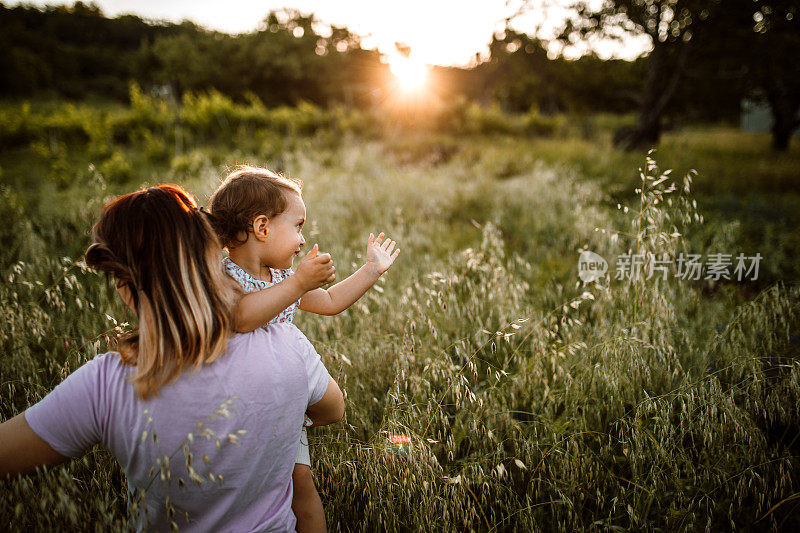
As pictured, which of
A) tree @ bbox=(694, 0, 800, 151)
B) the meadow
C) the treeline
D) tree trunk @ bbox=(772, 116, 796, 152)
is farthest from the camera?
the treeline

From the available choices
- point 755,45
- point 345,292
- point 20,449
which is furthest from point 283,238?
point 755,45

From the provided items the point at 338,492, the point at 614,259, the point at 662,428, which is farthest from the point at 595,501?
the point at 614,259

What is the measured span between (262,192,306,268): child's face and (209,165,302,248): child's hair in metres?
0.03

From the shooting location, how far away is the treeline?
26.9 meters

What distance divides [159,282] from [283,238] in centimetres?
49

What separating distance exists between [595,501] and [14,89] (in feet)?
111

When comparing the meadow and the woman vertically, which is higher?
the woman

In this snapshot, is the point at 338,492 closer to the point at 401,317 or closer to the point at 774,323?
the point at 401,317

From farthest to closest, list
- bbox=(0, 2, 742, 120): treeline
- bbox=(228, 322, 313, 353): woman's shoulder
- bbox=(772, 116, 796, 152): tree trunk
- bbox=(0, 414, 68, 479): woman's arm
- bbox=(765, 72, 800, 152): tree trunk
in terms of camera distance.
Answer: bbox=(0, 2, 742, 120): treeline → bbox=(772, 116, 796, 152): tree trunk → bbox=(765, 72, 800, 152): tree trunk → bbox=(228, 322, 313, 353): woman's shoulder → bbox=(0, 414, 68, 479): woman's arm

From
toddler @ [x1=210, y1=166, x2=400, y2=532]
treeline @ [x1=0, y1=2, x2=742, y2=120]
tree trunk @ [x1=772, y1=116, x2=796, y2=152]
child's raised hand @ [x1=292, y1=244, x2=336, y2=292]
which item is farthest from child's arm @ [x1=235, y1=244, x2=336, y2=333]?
treeline @ [x1=0, y1=2, x2=742, y2=120]

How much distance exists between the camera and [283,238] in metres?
1.54

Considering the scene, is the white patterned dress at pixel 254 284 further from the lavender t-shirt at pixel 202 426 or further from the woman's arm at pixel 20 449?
the woman's arm at pixel 20 449

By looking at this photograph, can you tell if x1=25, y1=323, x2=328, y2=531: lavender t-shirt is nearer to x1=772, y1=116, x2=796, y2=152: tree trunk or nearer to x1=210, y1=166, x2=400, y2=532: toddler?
x1=210, y1=166, x2=400, y2=532: toddler

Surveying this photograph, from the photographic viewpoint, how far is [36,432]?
108 centimetres
